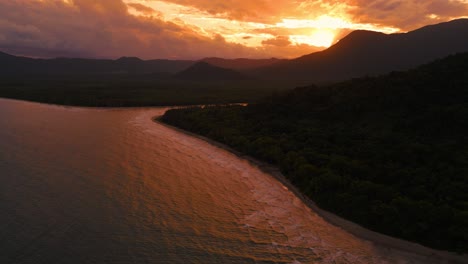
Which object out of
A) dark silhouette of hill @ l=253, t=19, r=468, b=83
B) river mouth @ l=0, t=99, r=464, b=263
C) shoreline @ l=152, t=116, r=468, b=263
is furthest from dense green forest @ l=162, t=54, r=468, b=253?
dark silhouette of hill @ l=253, t=19, r=468, b=83

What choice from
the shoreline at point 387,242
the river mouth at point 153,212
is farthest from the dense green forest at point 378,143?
the river mouth at point 153,212

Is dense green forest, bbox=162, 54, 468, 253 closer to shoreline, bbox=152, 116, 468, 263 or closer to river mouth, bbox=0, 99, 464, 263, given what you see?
shoreline, bbox=152, 116, 468, 263

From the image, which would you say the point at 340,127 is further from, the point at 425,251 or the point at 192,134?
the point at 425,251

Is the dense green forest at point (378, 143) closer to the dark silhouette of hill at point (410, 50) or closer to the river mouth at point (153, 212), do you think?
the river mouth at point (153, 212)

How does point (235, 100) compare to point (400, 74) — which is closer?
point (400, 74)

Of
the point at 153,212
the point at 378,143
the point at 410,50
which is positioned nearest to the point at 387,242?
the point at 153,212

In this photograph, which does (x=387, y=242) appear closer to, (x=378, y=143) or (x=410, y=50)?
(x=378, y=143)

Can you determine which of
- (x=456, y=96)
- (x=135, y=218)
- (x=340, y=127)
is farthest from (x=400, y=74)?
(x=135, y=218)
